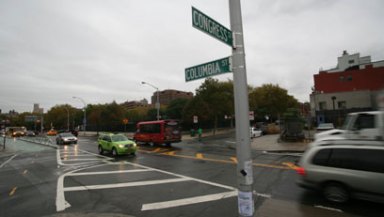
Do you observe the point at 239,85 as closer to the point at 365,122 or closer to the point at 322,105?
the point at 365,122

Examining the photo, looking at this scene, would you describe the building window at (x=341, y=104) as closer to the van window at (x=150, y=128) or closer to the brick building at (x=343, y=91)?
the brick building at (x=343, y=91)

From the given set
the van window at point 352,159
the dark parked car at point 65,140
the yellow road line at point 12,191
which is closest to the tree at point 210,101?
the dark parked car at point 65,140

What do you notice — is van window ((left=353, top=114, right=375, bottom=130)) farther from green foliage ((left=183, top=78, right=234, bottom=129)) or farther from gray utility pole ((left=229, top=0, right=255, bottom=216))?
green foliage ((left=183, top=78, right=234, bottom=129))

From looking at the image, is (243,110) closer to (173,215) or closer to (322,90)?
(173,215)

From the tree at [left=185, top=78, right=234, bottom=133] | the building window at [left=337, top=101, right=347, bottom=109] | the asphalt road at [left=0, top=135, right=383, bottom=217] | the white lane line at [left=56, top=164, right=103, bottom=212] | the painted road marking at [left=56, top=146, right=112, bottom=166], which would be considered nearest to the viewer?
the asphalt road at [left=0, top=135, right=383, bottom=217]

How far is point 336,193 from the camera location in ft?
23.2

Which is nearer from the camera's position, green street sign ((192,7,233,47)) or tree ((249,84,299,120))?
green street sign ((192,7,233,47))

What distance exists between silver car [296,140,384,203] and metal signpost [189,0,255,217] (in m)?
4.67

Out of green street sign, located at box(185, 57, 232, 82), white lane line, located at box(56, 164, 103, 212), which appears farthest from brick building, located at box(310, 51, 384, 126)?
green street sign, located at box(185, 57, 232, 82)

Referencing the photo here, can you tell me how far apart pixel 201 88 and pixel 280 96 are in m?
24.9

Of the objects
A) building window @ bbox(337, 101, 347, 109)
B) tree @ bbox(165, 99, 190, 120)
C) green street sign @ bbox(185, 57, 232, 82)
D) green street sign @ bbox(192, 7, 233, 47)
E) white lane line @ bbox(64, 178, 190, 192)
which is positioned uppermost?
tree @ bbox(165, 99, 190, 120)

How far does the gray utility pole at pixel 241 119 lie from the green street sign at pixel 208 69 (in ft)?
0.65

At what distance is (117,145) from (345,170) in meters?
15.4

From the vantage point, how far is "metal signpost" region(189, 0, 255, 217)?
3568 mm
